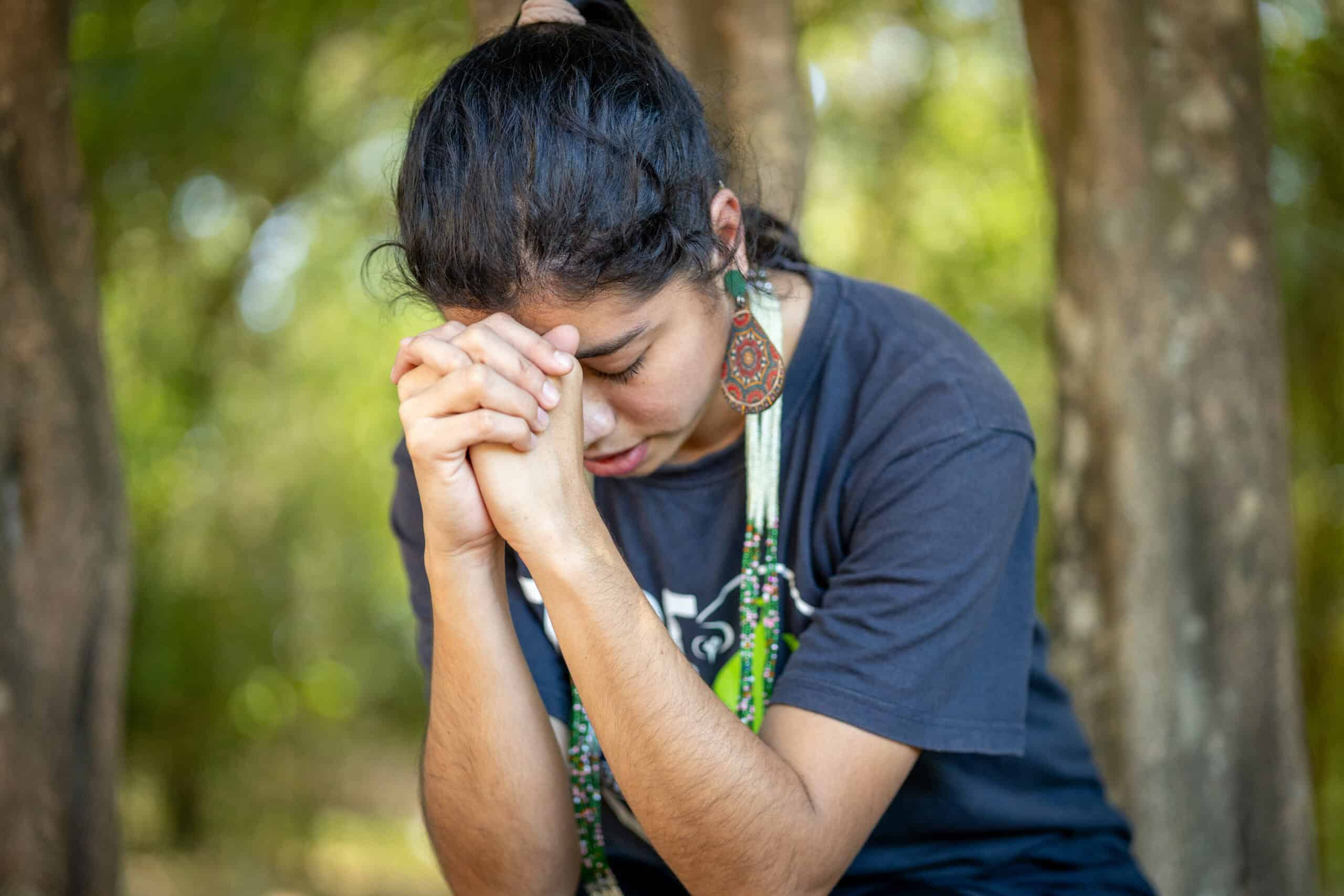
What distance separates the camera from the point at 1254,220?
8.19 ft

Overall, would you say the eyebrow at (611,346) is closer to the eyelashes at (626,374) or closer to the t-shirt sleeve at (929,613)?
the eyelashes at (626,374)

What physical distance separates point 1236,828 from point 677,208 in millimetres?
1909

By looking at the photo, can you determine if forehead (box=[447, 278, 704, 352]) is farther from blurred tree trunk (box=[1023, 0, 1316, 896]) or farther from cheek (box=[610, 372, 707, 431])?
blurred tree trunk (box=[1023, 0, 1316, 896])

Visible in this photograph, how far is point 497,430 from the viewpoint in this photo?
1.30m

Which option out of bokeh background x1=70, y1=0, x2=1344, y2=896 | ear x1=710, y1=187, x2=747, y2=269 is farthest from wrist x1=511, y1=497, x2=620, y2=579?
bokeh background x1=70, y1=0, x2=1344, y2=896

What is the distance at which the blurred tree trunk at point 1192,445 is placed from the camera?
2.46 m

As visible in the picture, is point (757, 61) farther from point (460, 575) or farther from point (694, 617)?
point (460, 575)

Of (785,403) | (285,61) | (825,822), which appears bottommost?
(825,822)

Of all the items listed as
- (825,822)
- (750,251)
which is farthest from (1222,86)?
(825,822)

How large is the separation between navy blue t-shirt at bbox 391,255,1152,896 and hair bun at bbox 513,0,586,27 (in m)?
Result: 0.47

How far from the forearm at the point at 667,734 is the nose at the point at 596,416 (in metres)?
0.15

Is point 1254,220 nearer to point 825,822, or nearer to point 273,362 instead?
point 825,822

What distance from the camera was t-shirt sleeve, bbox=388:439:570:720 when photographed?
1.66m

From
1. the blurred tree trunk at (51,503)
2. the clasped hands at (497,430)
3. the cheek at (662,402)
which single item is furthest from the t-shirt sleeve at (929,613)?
the blurred tree trunk at (51,503)
